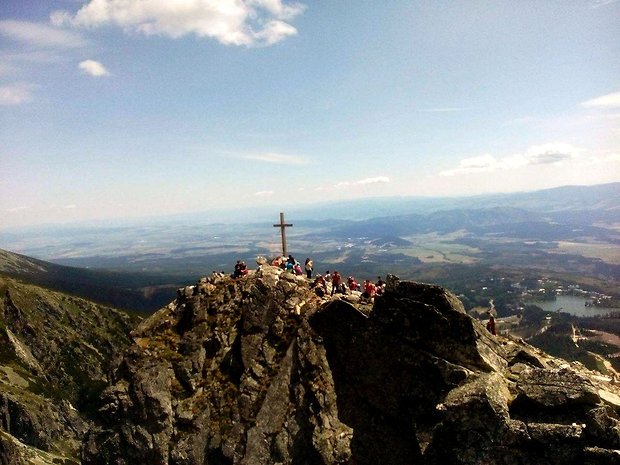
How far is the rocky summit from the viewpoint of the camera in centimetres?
1761

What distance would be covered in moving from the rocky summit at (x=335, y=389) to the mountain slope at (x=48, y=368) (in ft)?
311

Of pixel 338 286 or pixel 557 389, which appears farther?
pixel 338 286

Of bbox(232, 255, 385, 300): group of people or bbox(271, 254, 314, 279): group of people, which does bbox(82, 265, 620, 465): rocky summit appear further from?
bbox(271, 254, 314, 279): group of people

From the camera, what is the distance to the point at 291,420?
2622 centimetres

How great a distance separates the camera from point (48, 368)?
154875 millimetres

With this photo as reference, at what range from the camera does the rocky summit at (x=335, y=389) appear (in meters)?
17.6

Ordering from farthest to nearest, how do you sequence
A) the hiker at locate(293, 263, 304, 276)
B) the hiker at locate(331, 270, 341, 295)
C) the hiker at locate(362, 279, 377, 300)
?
the hiker at locate(293, 263, 304, 276), the hiker at locate(331, 270, 341, 295), the hiker at locate(362, 279, 377, 300)

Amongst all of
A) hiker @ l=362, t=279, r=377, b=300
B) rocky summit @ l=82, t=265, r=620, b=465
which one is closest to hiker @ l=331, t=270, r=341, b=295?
rocky summit @ l=82, t=265, r=620, b=465

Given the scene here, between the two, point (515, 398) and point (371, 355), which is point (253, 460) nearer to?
point (371, 355)

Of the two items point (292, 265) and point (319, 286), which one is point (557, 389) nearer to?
point (319, 286)

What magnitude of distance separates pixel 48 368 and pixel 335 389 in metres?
177

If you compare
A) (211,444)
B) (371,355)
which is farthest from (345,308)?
(211,444)

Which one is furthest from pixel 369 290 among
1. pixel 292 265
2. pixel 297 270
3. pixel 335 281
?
pixel 292 265

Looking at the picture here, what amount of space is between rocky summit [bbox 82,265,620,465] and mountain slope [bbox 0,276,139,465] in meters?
94.7
